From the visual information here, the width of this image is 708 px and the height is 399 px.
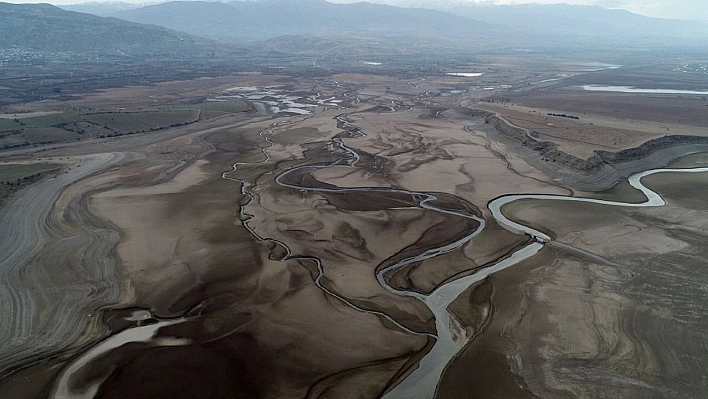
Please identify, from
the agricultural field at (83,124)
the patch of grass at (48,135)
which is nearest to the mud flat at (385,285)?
the patch of grass at (48,135)

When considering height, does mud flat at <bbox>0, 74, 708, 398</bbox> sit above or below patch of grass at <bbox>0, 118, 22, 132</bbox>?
below

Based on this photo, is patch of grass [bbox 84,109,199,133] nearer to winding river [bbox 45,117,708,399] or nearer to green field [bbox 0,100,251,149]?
green field [bbox 0,100,251,149]

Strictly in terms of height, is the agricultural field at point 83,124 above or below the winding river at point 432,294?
above

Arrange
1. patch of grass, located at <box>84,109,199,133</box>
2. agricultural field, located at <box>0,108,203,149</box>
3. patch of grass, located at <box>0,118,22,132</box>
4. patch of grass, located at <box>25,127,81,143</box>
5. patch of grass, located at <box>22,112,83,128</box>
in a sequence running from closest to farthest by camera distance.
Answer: patch of grass, located at <box>25,127,81,143</box>
agricultural field, located at <box>0,108,203,149</box>
patch of grass, located at <box>0,118,22,132</box>
patch of grass, located at <box>22,112,83,128</box>
patch of grass, located at <box>84,109,199,133</box>

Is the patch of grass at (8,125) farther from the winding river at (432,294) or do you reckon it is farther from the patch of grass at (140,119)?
the winding river at (432,294)

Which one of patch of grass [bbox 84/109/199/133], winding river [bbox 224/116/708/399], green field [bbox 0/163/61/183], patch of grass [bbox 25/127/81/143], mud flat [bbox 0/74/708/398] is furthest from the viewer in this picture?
patch of grass [bbox 84/109/199/133]

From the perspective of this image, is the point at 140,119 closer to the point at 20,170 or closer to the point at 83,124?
the point at 83,124

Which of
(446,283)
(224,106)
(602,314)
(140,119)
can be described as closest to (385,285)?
(446,283)

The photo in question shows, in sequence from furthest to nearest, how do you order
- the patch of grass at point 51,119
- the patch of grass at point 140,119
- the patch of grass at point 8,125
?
the patch of grass at point 140,119, the patch of grass at point 51,119, the patch of grass at point 8,125

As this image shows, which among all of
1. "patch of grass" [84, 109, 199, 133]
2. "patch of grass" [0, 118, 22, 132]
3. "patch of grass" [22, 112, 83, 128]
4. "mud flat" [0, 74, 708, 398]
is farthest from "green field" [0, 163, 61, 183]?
"patch of grass" [22, 112, 83, 128]
